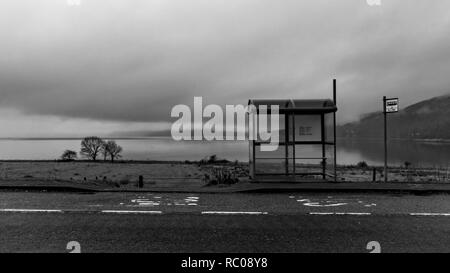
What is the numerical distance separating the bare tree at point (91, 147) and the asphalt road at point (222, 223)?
60.3m

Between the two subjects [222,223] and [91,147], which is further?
[91,147]

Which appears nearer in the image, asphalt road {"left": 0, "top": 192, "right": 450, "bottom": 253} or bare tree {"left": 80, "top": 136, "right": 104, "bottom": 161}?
asphalt road {"left": 0, "top": 192, "right": 450, "bottom": 253}

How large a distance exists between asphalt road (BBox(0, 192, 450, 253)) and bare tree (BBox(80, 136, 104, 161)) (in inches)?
2373

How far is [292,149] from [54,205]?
8.44 m

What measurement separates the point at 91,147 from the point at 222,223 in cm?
6643

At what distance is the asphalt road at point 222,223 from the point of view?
478 centimetres

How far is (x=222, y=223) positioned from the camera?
19.7ft

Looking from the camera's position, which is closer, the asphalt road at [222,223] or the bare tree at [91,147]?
the asphalt road at [222,223]

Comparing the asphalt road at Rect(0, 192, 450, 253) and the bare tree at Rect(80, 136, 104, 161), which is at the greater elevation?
the bare tree at Rect(80, 136, 104, 161)

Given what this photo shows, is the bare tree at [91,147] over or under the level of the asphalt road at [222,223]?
over

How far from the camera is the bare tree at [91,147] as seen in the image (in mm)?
65438

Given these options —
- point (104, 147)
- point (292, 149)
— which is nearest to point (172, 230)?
point (292, 149)

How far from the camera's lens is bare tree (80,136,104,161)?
215 ft
